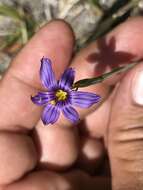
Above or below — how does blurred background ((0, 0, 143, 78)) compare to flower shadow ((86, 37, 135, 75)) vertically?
above

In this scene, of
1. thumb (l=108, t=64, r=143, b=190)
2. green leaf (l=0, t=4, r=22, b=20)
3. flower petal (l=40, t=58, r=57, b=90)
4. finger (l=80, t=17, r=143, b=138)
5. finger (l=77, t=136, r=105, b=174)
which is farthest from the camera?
green leaf (l=0, t=4, r=22, b=20)

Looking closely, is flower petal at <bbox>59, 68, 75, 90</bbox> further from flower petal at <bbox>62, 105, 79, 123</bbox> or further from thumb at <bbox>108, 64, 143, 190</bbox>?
thumb at <bbox>108, 64, 143, 190</bbox>

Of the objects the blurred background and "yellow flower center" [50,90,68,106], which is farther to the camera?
the blurred background

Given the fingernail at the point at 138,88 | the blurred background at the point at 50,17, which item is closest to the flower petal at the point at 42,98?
the fingernail at the point at 138,88

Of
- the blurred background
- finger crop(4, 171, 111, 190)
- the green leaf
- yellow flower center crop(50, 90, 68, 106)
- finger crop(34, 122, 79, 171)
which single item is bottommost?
finger crop(4, 171, 111, 190)

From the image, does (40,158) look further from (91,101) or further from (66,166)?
(91,101)

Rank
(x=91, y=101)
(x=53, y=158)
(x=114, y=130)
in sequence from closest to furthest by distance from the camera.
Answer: (x=91, y=101), (x=114, y=130), (x=53, y=158)

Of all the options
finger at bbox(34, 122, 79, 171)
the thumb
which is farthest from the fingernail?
finger at bbox(34, 122, 79, 171)

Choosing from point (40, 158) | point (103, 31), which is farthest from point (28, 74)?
point (103, 31)

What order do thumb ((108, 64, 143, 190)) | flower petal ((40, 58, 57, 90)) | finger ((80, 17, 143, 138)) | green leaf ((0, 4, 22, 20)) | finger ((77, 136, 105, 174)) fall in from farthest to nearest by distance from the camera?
1. green leaf ((0, 4, 22, 20))
2. finger ((77, 136, 105, 174))
3. finger ((80, 17, 143, 138))
4. thumb ((108, 64, 143, 190))
5. flower petal ((40, 58, 57, 90))
